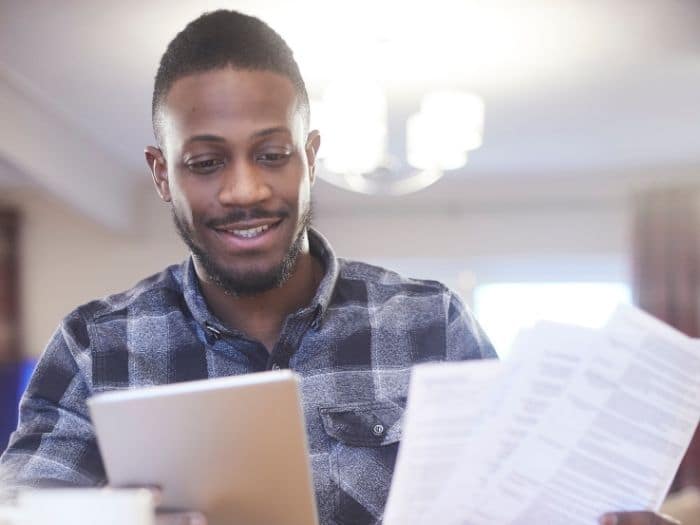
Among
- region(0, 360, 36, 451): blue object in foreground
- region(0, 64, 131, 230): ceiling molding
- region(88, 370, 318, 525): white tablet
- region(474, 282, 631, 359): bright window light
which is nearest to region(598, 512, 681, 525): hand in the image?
region(88, 370, 318, 525): white tablet

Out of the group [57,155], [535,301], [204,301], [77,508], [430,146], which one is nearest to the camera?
[77,508]

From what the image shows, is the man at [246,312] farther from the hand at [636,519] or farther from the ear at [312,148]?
the hand at [636,519]

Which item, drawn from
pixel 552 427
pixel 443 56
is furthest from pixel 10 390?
pixel 552 427

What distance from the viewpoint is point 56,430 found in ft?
3.13

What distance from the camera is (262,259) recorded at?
101 cm

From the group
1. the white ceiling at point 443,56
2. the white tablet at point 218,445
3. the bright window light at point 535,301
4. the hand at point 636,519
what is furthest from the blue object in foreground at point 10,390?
the hand at point 636,519

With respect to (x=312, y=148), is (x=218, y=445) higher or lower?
lower

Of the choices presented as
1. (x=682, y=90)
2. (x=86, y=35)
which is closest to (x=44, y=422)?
(x=86, y=35)

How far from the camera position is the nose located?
98cm

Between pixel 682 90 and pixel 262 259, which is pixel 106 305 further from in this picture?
pixel 682 90

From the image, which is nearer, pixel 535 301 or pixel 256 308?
pixel 256 308

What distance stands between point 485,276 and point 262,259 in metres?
3.83

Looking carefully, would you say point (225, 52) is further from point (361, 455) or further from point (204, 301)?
point (361, 455)

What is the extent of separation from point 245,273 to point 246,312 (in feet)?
0.26
